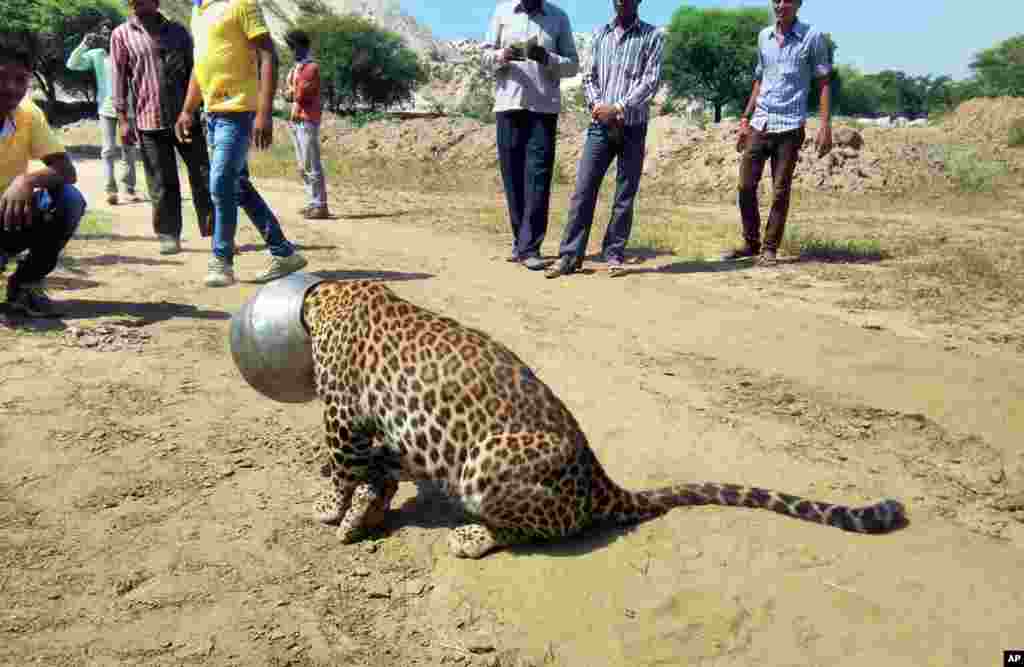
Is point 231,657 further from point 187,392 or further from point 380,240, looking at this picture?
point 380,240

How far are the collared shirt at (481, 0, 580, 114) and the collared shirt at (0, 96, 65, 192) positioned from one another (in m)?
4.14

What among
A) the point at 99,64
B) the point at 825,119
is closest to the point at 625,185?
the point at 825,119

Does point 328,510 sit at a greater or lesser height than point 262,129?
lesser

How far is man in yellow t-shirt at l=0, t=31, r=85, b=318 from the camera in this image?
5.69 m

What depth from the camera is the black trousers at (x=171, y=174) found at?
7.89 meters

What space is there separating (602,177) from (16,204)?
5.11 m

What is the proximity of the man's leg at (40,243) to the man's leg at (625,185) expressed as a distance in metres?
4.89

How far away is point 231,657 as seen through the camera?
10.2 ft

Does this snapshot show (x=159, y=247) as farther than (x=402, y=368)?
Yes

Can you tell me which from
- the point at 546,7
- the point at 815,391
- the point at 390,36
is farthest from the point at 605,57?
the point at 390,36

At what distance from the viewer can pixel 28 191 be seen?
18.9 feet

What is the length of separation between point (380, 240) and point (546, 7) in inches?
134

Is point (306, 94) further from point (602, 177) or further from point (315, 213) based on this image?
point (602, 177)

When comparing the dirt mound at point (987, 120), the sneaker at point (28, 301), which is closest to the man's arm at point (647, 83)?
the sneaker at point (28, 301)
